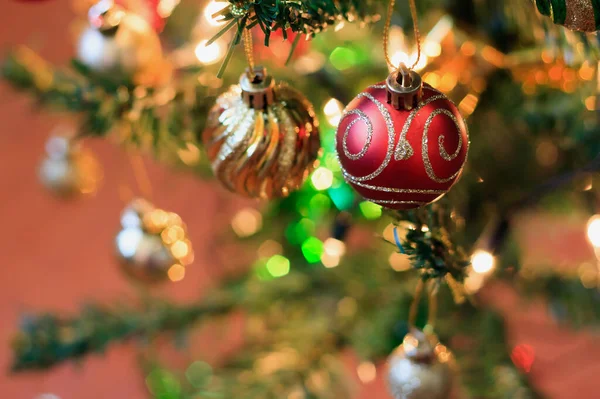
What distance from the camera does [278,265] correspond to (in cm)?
67

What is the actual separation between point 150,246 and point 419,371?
24cm

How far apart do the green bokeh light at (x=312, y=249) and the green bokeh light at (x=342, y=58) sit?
196mm

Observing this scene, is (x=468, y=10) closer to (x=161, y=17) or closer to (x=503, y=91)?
(x=503, y=91)

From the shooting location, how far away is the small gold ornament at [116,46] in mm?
418

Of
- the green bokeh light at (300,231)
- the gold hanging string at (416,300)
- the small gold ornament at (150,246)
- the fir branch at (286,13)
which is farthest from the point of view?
the green bokeh light at (300,231)

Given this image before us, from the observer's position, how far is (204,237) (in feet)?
4.25

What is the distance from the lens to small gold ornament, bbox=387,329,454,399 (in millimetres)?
388

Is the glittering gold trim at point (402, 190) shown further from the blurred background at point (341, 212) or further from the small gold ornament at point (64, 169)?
the small gold ornament at point (64, 169)

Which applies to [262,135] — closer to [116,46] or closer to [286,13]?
[286,13]

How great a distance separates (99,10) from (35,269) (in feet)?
2.93

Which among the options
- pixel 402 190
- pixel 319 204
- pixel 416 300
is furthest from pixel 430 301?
pixel 319 204

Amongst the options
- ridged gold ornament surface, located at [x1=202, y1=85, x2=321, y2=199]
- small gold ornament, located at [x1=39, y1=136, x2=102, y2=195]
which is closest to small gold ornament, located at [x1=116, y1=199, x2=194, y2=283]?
small gold ornament, located at [x1=39, y1=136, x2=102, y2=195]

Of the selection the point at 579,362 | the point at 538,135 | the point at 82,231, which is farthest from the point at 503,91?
the point at 82,231

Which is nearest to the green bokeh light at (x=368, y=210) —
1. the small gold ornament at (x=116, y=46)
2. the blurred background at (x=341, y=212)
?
the blurred background at (x=341, y=212)
